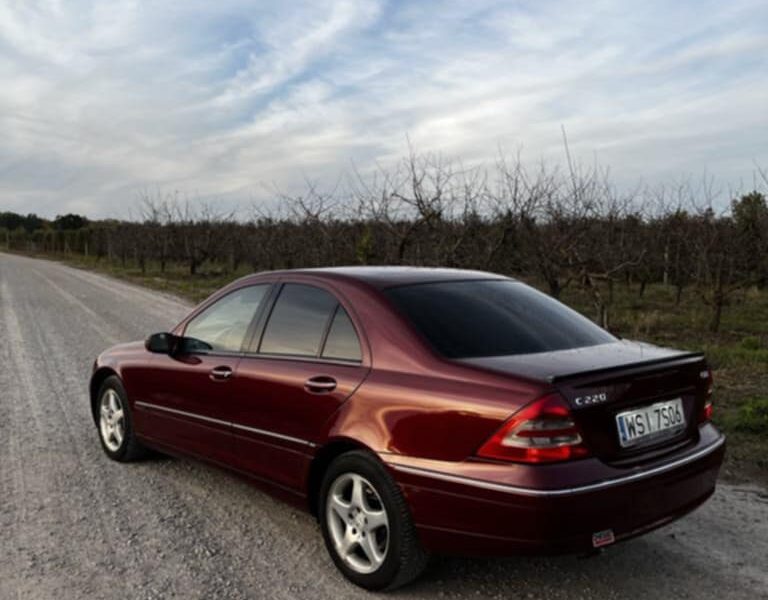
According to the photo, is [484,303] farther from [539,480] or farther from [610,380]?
[539,480]

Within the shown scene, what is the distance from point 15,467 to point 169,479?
1.18 metres

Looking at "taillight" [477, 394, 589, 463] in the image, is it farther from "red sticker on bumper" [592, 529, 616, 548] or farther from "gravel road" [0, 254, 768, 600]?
"gravel road" [0, 254, 768, 600]

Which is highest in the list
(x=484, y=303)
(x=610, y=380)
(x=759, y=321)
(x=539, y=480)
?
(x=484, y=303)

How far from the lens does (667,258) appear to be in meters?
17.8

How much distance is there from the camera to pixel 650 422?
9.72 feet

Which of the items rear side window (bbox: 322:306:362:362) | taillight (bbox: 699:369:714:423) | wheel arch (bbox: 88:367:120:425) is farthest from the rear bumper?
wheel arch (bbox: 88:367:120:425)

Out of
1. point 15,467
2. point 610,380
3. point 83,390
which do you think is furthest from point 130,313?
point 610,380

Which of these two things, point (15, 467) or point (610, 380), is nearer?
point (610, 380)

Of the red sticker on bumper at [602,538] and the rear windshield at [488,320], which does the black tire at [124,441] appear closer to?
the rear windshield at [488,320]

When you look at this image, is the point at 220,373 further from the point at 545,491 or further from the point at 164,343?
the point at 545,491

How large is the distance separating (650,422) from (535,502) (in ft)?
2.31

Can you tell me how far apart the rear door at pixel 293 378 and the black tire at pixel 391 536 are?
283 mm

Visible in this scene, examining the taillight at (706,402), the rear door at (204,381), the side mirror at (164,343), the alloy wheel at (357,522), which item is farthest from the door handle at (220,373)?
the taillight at (706,402)

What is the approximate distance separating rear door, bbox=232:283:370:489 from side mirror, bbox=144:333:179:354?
77 centimetres
